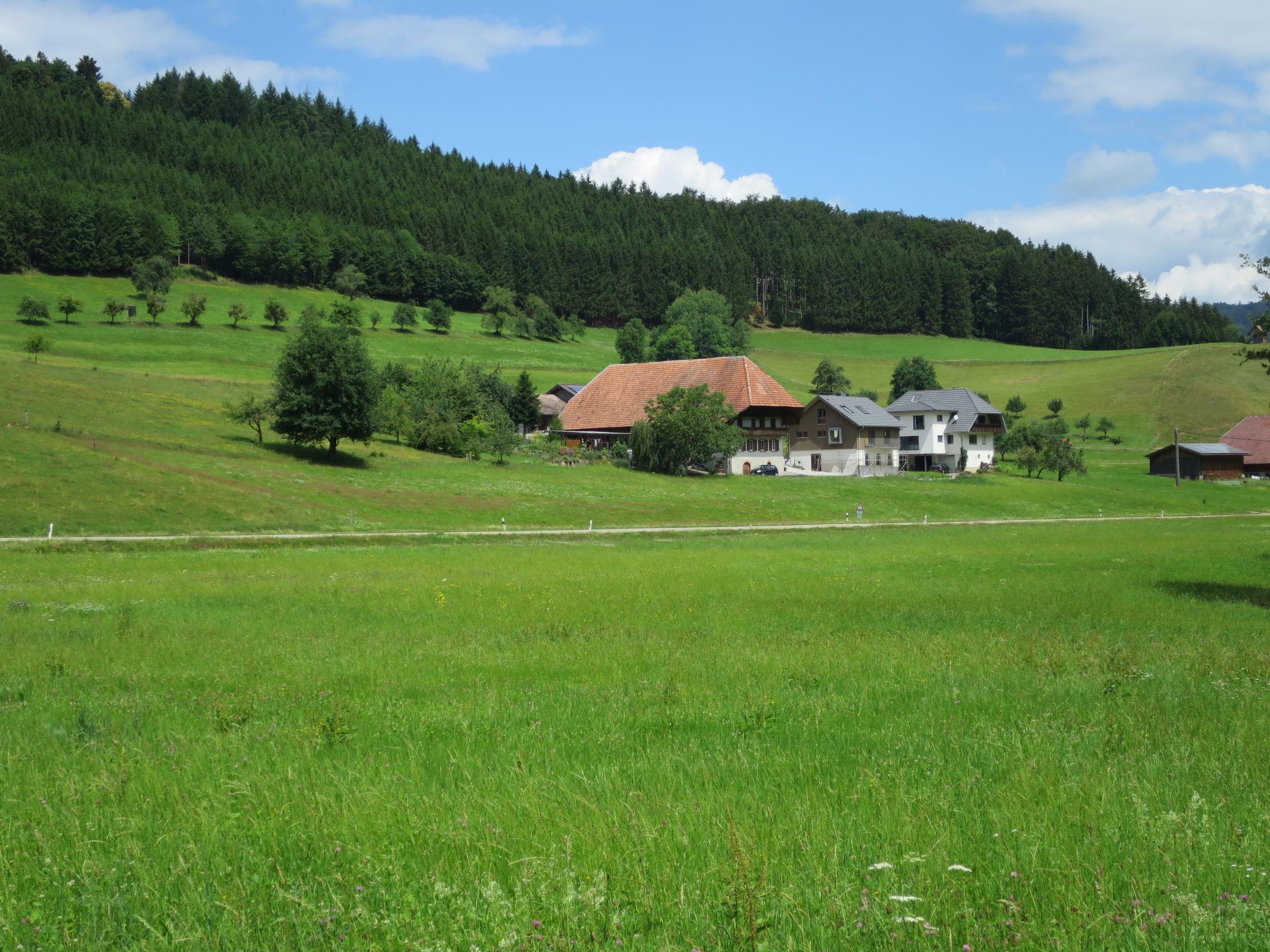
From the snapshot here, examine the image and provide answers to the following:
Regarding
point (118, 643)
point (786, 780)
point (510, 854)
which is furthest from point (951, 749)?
point (118, 643)

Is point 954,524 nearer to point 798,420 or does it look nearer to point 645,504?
point 645,504

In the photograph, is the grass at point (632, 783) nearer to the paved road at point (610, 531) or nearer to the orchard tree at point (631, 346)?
the paved road at point (610, 531)

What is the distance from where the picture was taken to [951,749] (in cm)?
728

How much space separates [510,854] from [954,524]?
52983 millimetres

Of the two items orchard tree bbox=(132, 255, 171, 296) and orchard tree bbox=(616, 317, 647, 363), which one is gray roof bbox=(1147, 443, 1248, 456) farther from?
orchard tree bbox=(132, 255, 171, 296)

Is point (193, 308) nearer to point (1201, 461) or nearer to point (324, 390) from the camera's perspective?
point (324, 390)

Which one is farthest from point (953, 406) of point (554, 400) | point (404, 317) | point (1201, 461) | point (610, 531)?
point (404, 317)

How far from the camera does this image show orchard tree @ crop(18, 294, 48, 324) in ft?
349

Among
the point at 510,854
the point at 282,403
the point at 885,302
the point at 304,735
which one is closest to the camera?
the point at 510,854

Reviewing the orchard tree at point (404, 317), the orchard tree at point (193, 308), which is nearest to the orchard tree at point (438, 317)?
the orchard tree at point (404, 317)

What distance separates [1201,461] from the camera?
103250 millimetres

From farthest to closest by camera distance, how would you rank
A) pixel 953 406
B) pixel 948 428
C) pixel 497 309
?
pixel 497 309
pixel 953 406
pixel 948 428

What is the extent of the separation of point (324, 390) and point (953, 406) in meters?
72.7

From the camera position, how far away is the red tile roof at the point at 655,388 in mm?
98500
